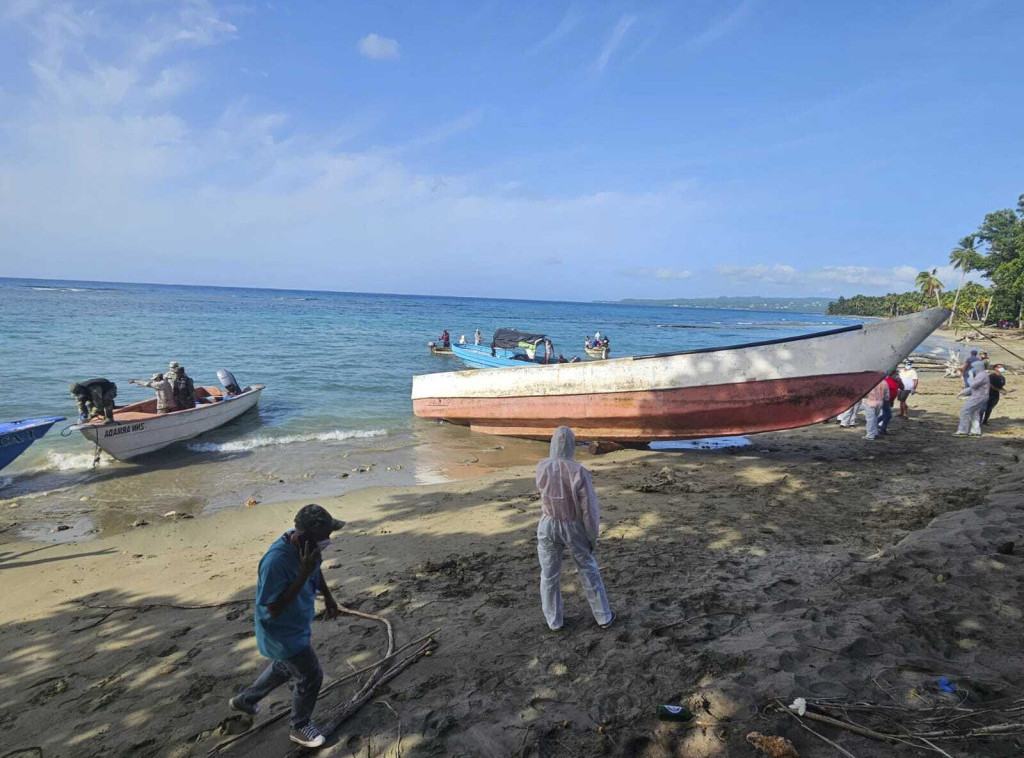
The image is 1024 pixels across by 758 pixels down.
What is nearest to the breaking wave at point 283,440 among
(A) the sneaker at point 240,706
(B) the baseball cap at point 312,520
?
(A) the sneaker at point 240,706

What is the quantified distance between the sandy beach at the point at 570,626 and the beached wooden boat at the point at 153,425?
372 centimetres

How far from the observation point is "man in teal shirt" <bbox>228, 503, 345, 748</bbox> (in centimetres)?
291

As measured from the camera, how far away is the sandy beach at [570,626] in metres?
3.05

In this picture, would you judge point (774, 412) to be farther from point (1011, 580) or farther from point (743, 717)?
point (743, 717)

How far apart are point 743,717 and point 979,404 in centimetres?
1132

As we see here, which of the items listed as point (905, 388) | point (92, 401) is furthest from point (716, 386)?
point (92, 401)

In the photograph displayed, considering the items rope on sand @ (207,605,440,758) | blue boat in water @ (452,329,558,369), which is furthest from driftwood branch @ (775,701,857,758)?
blue boat in water @ (452,329,558,369)

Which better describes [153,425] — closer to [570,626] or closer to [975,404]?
[570,626]

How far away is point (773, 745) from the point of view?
104 inches

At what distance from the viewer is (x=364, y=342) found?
3756 centimetres

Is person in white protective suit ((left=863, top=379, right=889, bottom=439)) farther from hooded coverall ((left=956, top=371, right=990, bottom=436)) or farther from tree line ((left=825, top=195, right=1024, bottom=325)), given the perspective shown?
tree line ((left=825, top=195, right=1024, bottom=325))

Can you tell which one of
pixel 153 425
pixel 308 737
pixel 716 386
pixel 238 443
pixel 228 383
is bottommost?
pixel 238 443

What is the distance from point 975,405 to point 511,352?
16.8 meters

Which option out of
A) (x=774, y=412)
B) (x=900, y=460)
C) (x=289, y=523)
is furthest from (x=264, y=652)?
(x=900, y=460)
